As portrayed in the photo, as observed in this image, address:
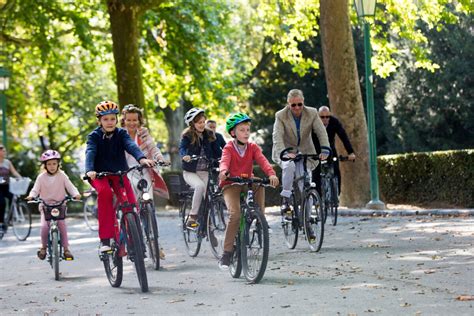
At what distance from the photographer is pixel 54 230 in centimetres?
1347

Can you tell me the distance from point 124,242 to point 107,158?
964 mm

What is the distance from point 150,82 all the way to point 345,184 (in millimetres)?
13360

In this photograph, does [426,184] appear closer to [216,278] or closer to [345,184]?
[345,184]

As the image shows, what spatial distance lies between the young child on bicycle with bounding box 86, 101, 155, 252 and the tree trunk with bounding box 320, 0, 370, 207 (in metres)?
13.1

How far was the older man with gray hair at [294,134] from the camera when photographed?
14.7m

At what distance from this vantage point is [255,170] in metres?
34.2

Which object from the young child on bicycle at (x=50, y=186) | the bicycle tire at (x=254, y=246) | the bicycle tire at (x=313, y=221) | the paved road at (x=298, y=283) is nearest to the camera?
the paved road at (x=298, y=283)

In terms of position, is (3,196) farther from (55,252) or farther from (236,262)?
→ (236,262)

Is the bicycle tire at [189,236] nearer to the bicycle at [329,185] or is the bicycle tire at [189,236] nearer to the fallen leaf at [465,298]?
the bicycle at [329,185]

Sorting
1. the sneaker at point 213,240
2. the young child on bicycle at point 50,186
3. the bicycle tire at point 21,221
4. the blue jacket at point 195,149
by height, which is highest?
the blue jacket at point 195,149

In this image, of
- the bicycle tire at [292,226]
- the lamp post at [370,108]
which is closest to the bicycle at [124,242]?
the bicycle tire at [292,226]

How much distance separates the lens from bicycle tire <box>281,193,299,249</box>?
1442 centimetres

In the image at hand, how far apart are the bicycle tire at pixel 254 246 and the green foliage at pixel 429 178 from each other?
12922 mm

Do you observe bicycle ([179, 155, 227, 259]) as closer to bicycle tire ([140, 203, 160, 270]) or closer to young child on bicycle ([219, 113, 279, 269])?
bicycle tire ([140, 203, 160, 270])
